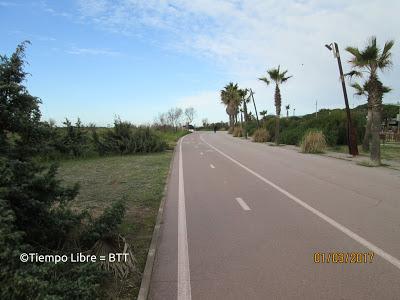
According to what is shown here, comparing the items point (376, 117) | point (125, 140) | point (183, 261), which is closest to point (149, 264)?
point (183, 261)

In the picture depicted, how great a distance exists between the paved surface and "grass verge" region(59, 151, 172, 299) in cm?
32

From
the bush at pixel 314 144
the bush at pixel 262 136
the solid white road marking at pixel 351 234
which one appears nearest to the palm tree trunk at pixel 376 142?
the bush at pixel 314 144

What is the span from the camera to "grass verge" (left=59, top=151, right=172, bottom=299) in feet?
16.5

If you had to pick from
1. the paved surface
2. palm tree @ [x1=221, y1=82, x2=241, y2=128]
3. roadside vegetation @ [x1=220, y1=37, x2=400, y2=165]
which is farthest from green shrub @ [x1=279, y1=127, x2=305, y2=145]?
palm tree @ [x1=221, y1=82, x2=241, y2=128]

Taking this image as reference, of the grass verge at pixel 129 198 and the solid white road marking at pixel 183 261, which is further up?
the grass verge at pixel 129 198

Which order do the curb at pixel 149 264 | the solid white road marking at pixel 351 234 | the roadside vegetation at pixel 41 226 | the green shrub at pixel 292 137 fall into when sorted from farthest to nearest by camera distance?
1. the green shrub at pixel 292 137
2. the solid white road marking at pixel 351 234
3. the curb at pixel 149 264
4. the roadside vegetation at pixel 41 226

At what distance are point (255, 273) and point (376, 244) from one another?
2.24 meters

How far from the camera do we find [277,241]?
21.1 feet

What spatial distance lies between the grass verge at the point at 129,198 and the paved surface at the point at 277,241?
321mm

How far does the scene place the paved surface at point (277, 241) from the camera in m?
4.68

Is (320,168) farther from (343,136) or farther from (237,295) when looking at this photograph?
(343,136)

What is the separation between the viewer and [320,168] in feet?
56.5

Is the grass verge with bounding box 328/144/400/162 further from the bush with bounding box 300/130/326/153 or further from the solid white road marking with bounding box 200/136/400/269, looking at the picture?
the solid white road marking with bounding box 200/136/400/269

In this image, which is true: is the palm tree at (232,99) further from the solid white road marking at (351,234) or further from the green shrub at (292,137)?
the solid white road marking at (351,234)
